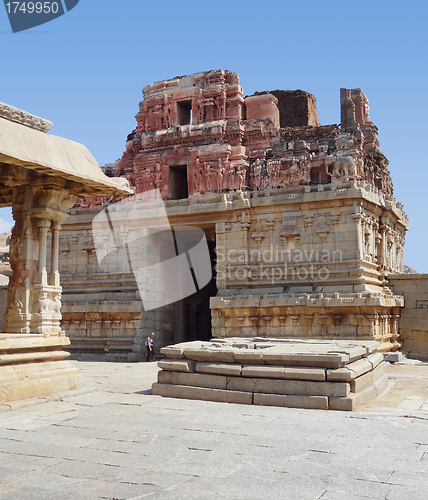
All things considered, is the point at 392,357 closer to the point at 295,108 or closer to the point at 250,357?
the point at 250,357

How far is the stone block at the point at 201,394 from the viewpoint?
7468mm

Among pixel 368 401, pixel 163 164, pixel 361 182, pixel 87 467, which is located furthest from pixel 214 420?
pixel 163 164

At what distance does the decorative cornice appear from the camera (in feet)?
25.1

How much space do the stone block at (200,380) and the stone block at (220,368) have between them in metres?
0.07

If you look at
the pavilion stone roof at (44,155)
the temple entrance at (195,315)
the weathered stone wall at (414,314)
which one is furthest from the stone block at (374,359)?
the temple entrance at (195,315)

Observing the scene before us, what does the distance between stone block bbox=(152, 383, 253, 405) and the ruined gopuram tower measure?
29.4ft

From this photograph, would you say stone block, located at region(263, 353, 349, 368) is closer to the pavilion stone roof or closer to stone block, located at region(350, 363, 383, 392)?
stone block, located at region(350, 363, 383, 392)

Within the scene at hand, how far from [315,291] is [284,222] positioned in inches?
100

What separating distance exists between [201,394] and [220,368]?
0.47 m

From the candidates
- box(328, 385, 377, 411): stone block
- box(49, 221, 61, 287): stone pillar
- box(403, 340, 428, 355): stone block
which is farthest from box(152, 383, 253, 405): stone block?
box(403, 340, 428, 355): stone block

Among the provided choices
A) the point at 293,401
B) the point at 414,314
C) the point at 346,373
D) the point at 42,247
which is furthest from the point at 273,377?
the point at 414,314

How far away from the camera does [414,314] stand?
1773 cm

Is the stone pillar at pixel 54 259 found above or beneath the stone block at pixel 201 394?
above

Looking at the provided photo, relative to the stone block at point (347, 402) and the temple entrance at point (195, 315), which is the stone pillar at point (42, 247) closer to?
the stone block at point (347, 402)
